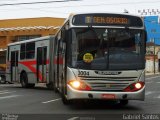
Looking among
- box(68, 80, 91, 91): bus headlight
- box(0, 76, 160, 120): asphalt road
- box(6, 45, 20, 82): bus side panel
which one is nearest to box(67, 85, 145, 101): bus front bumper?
box(68, 80, 91, 91): bus headlight

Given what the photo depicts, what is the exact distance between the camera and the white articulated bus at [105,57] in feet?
47.3

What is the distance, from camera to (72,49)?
1475 centimetres

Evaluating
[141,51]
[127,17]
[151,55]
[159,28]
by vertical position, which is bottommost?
[151,55]

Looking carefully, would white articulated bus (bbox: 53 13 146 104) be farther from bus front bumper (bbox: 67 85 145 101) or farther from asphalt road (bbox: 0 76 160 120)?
asphalt road (bbox: 0 76 160 120)

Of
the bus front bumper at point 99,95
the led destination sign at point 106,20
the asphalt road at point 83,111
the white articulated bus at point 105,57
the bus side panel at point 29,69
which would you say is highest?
the led destination sign at point 106,20

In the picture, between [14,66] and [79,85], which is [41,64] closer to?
[14,66]

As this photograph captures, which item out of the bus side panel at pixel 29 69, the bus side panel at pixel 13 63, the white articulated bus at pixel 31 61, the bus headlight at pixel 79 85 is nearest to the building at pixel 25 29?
the bus side panel at pixel 13 63

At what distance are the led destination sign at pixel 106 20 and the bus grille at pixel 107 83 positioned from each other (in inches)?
71.9

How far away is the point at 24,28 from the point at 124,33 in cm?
4797

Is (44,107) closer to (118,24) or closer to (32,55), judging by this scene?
(118,24)

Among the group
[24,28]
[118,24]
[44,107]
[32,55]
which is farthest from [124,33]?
[24,28]

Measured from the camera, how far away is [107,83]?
14.4 m

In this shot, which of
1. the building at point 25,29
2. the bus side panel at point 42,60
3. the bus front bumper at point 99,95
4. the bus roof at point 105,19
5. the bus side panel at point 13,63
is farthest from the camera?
the building at point 25,29

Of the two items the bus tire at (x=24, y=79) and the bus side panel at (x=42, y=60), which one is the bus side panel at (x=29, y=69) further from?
the bus side panel at (x=42, y=60)
